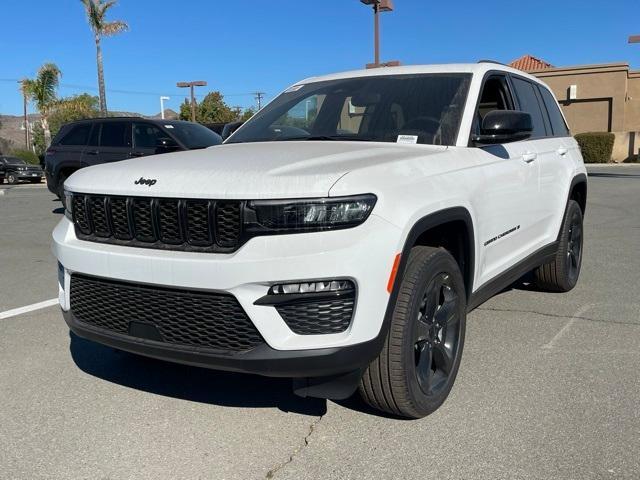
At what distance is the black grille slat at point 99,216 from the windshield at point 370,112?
1.42 metres

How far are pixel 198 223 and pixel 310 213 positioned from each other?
0.52 m

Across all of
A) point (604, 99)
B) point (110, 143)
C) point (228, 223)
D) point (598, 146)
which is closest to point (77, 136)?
point (110, 143)

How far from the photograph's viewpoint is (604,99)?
33.8 metres

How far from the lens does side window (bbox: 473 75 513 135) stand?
427cm

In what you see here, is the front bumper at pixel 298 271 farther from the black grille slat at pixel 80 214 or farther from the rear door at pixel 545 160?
the rear door at pixel 545 160

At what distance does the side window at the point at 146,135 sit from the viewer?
1139 cm

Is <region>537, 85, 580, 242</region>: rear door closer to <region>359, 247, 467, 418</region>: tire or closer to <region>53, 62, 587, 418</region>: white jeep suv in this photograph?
<region>53, 62, 587, 418</region>: white jeep suv

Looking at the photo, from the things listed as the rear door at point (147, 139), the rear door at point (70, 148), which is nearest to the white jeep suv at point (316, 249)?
the rear door at point (147, 139)

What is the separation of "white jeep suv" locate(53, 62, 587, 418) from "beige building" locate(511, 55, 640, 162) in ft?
107

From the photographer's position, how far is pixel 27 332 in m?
4.69

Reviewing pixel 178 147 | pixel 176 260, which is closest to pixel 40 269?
pixel 178 147

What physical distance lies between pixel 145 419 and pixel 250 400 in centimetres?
56

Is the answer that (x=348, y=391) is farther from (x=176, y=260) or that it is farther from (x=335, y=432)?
(x=176, y=260)

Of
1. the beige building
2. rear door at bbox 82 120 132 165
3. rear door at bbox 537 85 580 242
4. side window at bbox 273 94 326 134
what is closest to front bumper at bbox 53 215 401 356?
side window at bbox 273 94 326 134
